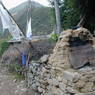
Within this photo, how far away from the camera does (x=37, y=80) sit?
346 inches

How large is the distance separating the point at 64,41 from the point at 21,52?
5798mm

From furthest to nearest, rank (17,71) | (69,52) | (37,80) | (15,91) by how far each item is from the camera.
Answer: (17,71), (15,91), (37,80), (69,52)

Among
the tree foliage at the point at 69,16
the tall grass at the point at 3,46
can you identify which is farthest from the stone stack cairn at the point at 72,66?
the tall grass at the point at 3,46

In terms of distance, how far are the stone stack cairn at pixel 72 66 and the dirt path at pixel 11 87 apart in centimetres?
183

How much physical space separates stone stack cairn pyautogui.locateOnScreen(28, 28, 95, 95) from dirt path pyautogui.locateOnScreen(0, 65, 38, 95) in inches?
71.9

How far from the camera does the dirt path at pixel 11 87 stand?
30.9ft

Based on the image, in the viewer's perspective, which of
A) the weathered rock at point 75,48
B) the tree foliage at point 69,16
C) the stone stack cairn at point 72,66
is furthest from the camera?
the tree foliage at point 69,16

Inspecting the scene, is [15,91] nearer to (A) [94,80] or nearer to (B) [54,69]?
(B) [54,69]

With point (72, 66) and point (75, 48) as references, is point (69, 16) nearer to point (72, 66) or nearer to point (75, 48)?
point (75, 48)

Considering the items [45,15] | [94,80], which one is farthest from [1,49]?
[45,15]

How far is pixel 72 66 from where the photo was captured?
21.0 feet

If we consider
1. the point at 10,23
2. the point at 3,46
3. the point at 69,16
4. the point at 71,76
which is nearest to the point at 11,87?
the point at 69,16

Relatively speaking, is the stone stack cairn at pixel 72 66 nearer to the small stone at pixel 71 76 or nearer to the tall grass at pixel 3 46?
the small stone at pixel 71 76

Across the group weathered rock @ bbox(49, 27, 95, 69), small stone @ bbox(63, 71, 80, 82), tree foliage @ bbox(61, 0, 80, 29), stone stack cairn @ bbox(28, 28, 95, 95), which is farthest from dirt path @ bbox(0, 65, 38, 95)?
tree foliage @ bbox(61, 0, 80, 29)
